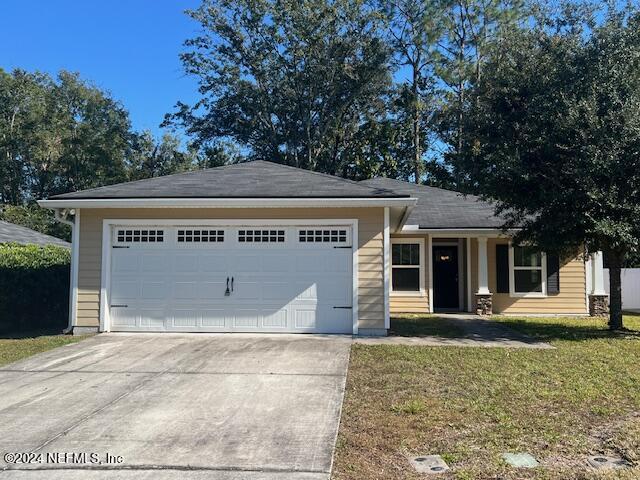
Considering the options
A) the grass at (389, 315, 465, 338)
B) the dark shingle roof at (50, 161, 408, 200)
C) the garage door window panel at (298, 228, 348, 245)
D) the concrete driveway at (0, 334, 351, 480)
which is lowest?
the concrete driveway at (0, 334, 351, 480)

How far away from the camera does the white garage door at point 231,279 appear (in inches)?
389

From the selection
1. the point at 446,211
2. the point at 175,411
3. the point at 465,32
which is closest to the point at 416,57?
the point at 465,32

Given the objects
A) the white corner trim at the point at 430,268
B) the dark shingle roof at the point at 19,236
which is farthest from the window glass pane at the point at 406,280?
the dark shingle roof at the point at 19,236

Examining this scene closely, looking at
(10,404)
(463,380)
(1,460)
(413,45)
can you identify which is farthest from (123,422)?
(413,45)

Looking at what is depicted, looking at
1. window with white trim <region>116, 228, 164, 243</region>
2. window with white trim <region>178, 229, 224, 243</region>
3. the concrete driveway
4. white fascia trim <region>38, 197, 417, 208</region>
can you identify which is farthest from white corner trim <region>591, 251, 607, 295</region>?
window with white trim <region>116, 228, 164, 243</region>

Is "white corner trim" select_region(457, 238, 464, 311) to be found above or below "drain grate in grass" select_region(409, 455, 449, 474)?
above

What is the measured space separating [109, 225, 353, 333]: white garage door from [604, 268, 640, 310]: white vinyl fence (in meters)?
11.5

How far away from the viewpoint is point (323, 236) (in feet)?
32.8

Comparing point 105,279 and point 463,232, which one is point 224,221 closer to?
point 105,279

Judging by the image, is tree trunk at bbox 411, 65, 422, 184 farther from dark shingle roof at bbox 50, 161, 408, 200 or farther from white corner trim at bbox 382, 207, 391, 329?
white corner trim at bbox 382, 207, 391, 329

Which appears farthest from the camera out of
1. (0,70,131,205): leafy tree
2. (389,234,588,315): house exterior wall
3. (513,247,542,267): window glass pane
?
(0,70,131,205): leafy tree

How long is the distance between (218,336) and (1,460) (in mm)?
5715

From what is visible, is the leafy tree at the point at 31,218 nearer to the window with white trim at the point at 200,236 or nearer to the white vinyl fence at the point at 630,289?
the window with white trim at the point at 200,236

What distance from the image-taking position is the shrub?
11.5 meters
